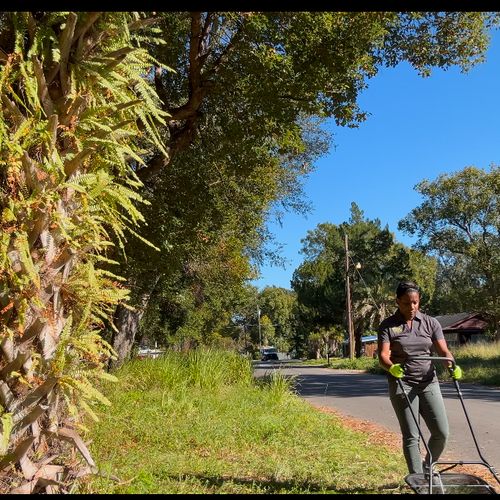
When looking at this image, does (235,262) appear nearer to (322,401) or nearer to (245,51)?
(322,401)

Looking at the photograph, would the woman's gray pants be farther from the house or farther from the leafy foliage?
the house

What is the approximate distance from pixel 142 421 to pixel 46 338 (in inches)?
196

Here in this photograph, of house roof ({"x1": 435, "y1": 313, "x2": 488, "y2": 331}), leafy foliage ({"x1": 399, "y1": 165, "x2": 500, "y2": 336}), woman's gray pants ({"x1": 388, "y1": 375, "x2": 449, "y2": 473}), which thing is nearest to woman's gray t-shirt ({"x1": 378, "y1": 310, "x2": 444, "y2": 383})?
woman's gray pants ({"x1": 388, "y1": 375, "x2": 449, "y2": 473})

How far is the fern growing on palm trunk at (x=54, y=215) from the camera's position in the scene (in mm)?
3221

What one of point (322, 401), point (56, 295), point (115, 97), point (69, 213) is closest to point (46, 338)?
point (56, 295)

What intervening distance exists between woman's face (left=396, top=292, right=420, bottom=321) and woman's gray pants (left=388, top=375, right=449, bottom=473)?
24.0 inches

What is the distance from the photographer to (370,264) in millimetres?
51562

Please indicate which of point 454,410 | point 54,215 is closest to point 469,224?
point 454,410

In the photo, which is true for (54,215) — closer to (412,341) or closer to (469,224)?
(412,341)

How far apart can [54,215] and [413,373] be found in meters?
3.47

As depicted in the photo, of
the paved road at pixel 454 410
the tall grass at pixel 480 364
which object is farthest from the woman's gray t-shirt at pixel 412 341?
the tall grass at pixel 480 364

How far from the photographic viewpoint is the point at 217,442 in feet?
23.5

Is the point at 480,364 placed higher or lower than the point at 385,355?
lower

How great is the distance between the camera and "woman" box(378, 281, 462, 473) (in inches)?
201
